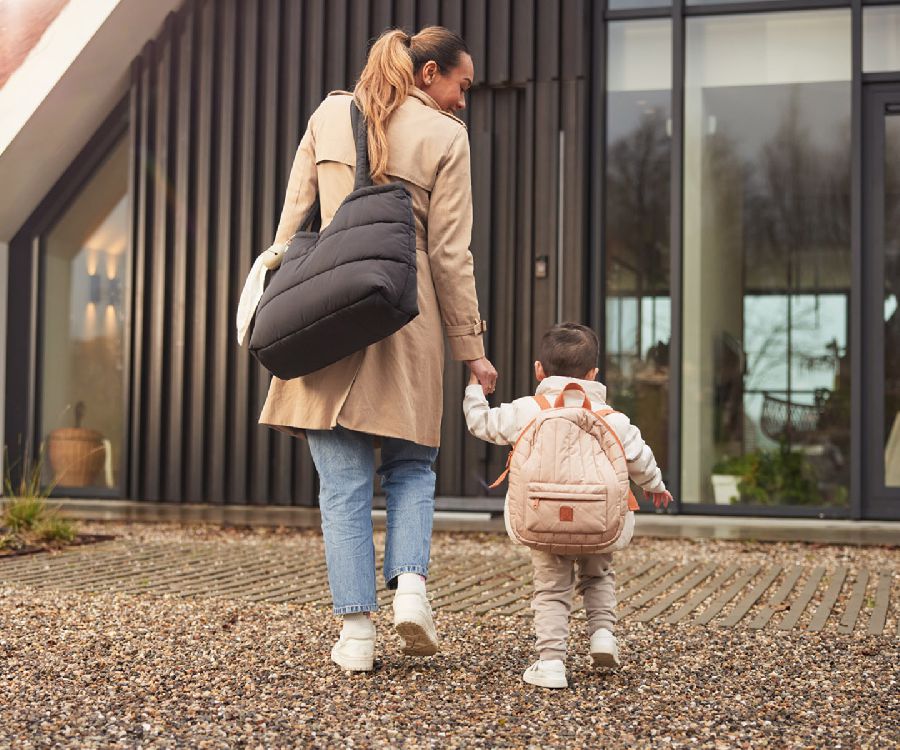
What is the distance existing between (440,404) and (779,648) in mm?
1277

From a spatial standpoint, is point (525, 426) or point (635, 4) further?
point (635, 4)

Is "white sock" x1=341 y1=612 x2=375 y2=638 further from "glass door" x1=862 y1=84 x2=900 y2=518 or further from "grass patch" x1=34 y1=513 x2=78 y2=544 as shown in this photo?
"glass door" x1=862 y1=84 x2=900 y2=518

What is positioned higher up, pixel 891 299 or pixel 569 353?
pixel 891 299

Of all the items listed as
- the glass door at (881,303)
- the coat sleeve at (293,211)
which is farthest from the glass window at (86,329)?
the coat sleeve at (293,211)

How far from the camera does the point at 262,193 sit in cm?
793

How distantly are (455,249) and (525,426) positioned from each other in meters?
0.49

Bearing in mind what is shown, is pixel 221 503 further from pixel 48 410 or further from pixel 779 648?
pixel 779 648

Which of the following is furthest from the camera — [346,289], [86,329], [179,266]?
[86,329]

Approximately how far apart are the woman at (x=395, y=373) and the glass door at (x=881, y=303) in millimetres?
4805

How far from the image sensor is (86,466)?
8.43 m

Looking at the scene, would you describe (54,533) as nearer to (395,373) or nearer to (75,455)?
(75,455)

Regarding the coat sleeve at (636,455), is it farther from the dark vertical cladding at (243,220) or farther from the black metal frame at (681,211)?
the dark vertical cladding at (243,220)

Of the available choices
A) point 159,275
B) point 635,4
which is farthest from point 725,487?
point 159,275

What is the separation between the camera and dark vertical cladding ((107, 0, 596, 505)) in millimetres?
7484
